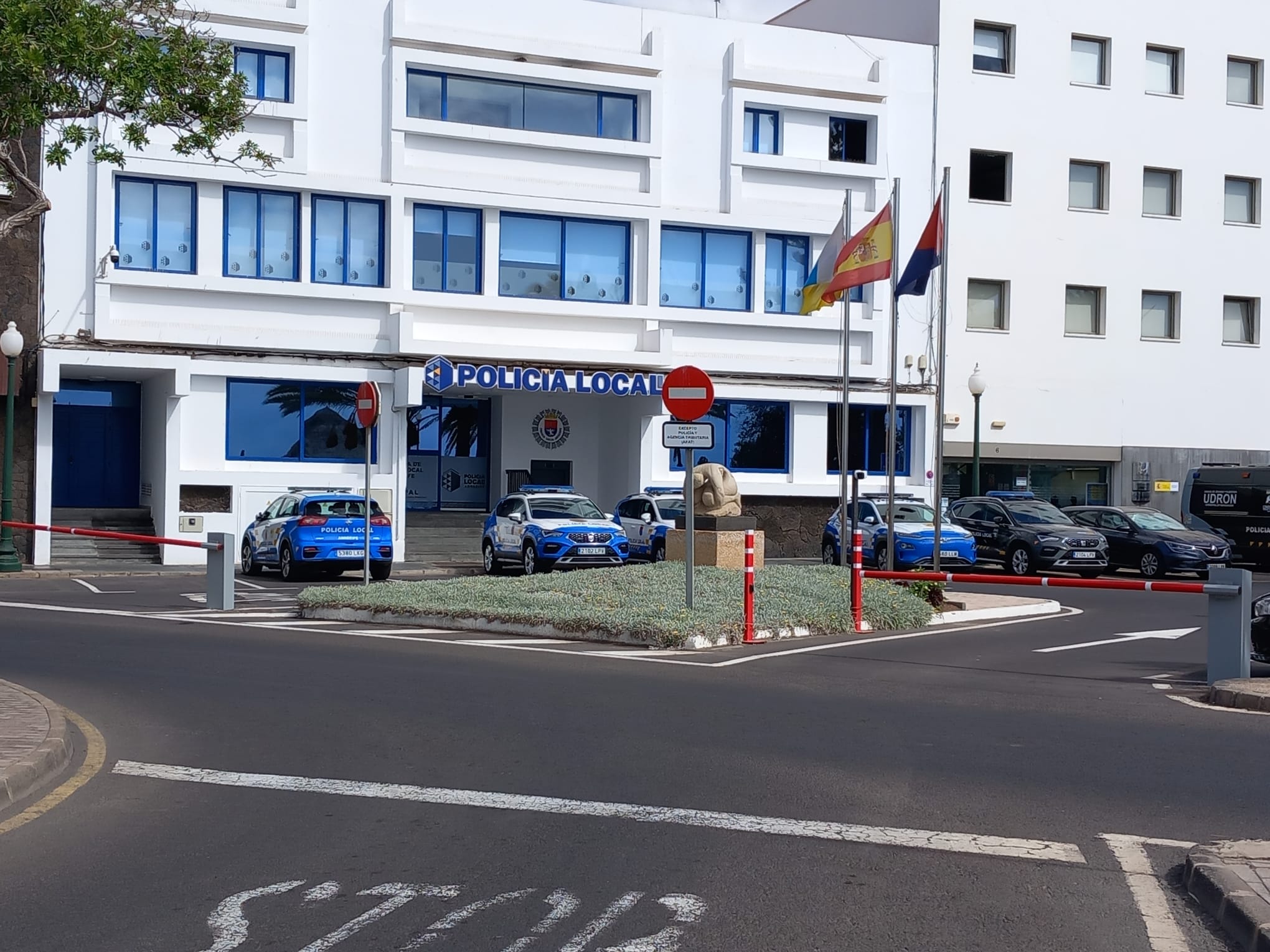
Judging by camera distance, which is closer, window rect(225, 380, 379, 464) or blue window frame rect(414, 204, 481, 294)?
window rect(225, 380, 379, 464)

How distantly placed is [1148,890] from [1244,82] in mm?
40153

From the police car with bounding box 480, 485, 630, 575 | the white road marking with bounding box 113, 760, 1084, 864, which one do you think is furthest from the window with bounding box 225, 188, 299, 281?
the white road marking with bounding box 113, 760, 1084, 864

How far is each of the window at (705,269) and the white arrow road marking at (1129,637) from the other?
693 inches

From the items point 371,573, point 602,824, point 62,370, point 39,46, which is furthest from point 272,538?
point 602,824

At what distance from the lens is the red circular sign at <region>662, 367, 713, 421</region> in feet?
53.6

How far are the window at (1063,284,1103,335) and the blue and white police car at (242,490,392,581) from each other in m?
20.7

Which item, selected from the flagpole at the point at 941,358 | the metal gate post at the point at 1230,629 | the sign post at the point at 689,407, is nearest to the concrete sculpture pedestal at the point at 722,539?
the flagpole at the point at 941,358

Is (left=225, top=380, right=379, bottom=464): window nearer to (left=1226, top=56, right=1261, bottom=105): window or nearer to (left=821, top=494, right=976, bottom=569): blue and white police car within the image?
(left=821, top=494, right=976, bottom=569): blue and white police car

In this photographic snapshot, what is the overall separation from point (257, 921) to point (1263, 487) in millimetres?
30215

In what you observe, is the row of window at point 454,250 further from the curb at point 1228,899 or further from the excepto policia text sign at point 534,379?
the curb at point 1228,899

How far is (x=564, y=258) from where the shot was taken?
33.4 meters

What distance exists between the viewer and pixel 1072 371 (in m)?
38.9

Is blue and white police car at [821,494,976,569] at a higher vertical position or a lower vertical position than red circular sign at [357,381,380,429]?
lower

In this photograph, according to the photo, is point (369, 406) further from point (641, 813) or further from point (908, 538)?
point (641, 813)
